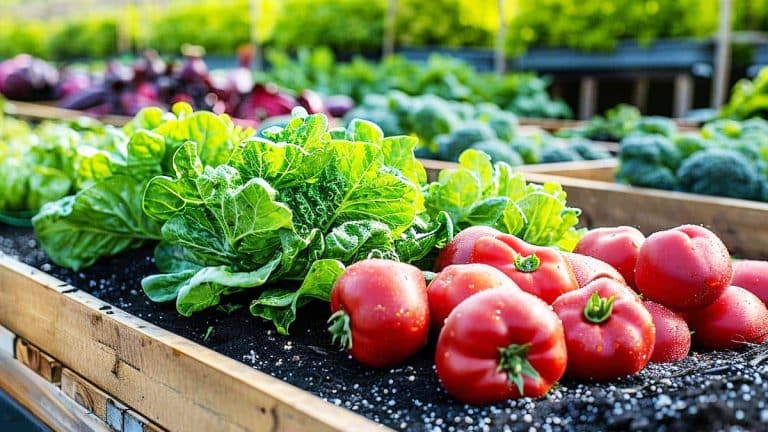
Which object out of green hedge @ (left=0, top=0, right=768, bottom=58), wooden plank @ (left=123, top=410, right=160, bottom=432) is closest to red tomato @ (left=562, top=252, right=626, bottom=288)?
wooden plank @ (left=123, top=410, right=160, bottom=432)

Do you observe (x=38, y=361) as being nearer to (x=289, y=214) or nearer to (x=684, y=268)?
(x=289, y=214)

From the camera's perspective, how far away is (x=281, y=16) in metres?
13.2

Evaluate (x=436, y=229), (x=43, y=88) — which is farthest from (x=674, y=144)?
(x=43, y=88)

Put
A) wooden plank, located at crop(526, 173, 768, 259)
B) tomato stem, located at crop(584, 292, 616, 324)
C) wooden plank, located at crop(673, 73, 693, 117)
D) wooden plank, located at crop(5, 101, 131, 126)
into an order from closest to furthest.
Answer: tomato stem, located at crop(584, 292, 616, 324) < wooden plank, located at crop(526, 173, 768, 259) < wooden plank, located at crop(5, 101, 131, 126) < wooden plank, located at crop(673, 73, 693, 117)

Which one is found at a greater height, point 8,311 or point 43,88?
point 43,88

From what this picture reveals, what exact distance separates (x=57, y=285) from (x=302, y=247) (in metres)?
0.80

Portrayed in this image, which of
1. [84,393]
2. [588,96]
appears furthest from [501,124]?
[588,96]

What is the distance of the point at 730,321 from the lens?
191 centimetres

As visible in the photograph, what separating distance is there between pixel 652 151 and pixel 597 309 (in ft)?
6.96

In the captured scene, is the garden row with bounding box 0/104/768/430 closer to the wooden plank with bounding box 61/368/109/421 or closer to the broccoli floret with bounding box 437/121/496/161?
the wooden plank with bounding box 61/368/109/421

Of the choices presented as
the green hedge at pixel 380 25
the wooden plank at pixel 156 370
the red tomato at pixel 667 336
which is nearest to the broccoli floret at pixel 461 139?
the wooden plank at pixel 156 370

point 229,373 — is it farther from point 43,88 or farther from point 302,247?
point 43,88

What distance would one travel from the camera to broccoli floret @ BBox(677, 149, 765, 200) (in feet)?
10.8

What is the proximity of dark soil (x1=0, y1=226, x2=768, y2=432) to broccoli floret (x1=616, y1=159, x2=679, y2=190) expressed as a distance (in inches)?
65.5
